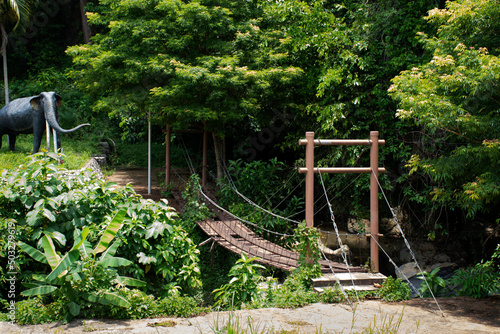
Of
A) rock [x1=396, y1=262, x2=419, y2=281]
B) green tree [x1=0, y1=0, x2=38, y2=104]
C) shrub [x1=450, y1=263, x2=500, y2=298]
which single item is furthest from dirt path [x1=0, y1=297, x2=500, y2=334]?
green tree [x1=0, y1=0, x2=38, y2=104]

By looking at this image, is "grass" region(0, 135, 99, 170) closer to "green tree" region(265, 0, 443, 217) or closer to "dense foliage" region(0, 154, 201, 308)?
"dense foliage" region(0, 154, 201, 308)

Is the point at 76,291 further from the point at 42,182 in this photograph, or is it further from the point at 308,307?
the point at 308,307

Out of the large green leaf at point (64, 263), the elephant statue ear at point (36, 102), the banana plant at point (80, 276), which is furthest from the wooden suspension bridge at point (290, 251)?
the elephant statue ear at point (36, 102)

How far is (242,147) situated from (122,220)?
350 inches

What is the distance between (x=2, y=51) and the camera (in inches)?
722

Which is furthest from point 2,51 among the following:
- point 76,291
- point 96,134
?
point 76,291

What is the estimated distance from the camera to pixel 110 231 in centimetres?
562

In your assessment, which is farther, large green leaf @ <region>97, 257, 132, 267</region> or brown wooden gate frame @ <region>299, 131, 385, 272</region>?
brown wooden gate frame @ <region>299, 131, 385, 272</region>

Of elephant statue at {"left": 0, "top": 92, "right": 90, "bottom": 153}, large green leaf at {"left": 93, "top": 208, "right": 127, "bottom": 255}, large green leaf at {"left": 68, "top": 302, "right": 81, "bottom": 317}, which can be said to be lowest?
large green leaf at {"left": 68, "top": 302, "right": 81, "bottom": 317}

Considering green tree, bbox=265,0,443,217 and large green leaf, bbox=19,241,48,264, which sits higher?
green tree, bbox=265,0,443,217

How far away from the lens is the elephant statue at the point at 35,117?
32.0 feet

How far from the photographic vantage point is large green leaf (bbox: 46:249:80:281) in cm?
492

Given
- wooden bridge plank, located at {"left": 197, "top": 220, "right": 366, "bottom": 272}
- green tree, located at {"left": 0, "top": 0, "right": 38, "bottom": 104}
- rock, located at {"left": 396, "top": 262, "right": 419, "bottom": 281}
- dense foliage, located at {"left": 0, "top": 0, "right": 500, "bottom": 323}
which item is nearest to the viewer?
dense foliage, located at {"left": 0, "top": 0, "right": 500, "bottom": 323}

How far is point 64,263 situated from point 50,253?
355mm
